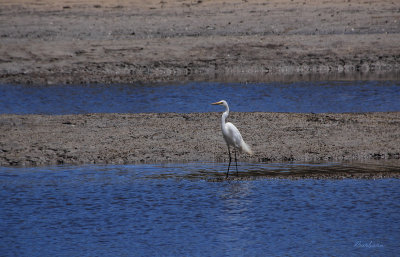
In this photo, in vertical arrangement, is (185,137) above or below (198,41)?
below

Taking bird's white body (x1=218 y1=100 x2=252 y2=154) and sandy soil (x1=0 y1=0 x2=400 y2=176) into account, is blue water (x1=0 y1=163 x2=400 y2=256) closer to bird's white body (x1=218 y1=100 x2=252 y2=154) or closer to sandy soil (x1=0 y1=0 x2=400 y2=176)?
bird's white body (x1=218 y1=100 x2=252 y2=154)

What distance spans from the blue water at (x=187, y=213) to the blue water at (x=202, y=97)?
15.4 ft

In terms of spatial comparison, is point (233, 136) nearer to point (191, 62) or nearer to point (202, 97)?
point (202, 97)

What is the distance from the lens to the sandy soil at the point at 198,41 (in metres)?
21.2

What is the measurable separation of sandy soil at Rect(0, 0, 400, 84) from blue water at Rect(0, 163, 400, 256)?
9.37 metres

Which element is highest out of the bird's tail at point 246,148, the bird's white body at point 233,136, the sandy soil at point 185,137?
the bird's white body at point 233,136

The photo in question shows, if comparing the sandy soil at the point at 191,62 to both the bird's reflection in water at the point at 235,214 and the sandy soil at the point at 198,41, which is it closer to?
the sandy soil at the point at 198,41

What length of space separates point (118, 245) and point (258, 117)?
6.49 meters

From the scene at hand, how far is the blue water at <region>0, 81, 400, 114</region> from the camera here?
16.4 m

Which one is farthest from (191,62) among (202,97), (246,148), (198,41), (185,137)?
(246,148)

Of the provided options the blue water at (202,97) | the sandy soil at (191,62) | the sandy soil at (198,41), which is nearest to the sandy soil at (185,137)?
the sandy soil at (191,62)

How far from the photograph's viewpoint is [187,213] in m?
9.70

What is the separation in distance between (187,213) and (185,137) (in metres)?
3.72

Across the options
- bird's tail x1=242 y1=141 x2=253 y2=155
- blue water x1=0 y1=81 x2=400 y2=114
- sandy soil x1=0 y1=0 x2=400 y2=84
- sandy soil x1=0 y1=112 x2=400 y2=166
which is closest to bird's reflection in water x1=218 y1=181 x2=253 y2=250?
bird's tail x1=242 y1=141 x2=253 y2=155
